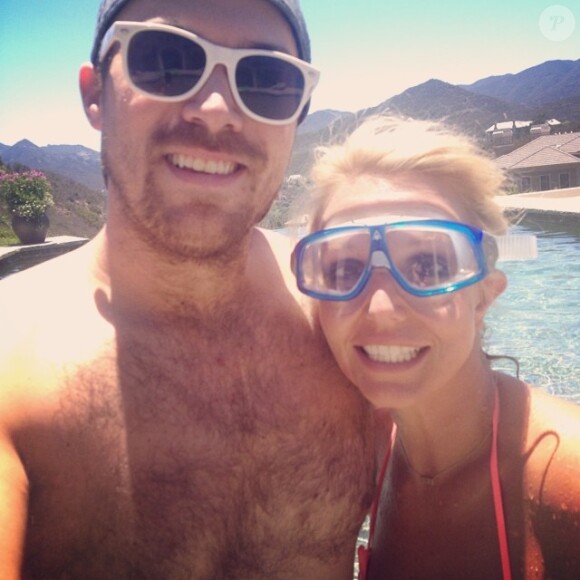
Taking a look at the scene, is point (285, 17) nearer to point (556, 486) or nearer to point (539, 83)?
point (556, 486)

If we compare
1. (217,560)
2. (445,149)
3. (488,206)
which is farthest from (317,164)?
(217,560)

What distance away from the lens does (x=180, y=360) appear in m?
2.00

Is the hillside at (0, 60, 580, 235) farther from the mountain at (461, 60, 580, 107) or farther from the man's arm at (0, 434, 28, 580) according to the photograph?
the man's arm at (0, 434, 28, 580)

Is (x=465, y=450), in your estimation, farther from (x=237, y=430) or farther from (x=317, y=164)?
(x=317, y=164)

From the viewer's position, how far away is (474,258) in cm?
174

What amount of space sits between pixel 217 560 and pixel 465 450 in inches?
36.6

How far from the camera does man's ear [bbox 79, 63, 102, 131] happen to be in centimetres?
206

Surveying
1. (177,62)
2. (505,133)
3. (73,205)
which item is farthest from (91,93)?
(505,133)

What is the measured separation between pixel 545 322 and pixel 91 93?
23.9 ft

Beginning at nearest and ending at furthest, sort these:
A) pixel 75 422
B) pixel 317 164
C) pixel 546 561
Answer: pixel 546 561
pixel 75 422
pixel 317 164

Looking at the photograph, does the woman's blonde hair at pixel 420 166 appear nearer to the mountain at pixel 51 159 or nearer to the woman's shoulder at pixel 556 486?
the woman's shoulder at pixel 556 486

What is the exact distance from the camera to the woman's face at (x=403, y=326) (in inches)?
65.8

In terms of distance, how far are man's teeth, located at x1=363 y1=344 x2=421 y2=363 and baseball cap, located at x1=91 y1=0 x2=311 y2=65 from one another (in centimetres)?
116

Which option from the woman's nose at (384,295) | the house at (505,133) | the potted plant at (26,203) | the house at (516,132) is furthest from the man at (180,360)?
the house at (516,132)
